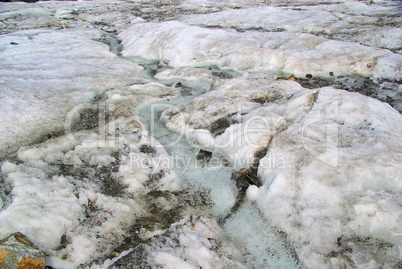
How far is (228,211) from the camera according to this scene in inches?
129

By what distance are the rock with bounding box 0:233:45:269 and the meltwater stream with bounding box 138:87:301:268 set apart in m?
1.89

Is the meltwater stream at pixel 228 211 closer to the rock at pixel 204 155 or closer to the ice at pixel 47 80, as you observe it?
the rock at pixel 204 155

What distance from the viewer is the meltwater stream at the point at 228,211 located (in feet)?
8.87

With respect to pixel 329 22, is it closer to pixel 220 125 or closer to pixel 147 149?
pixel 220 125

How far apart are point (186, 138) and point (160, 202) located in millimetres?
1667

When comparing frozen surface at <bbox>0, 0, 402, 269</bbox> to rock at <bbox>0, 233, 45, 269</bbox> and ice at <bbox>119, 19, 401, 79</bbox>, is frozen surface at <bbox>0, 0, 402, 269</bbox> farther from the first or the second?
rock at <bbox>0, 233, 45, 269</bbox>

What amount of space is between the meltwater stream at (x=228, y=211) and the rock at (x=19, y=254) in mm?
1885

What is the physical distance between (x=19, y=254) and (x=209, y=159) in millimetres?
2703

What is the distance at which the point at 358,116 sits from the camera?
393 centimetres

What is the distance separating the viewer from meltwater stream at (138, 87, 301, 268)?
2.70 m

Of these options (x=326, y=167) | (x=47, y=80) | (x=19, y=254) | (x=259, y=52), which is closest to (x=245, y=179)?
(x=326, y=167)

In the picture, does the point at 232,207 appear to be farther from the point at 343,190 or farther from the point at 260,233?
the point at 343,190

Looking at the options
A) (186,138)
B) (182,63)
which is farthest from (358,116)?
(182,63)

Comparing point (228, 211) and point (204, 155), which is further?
point (204, 155)
